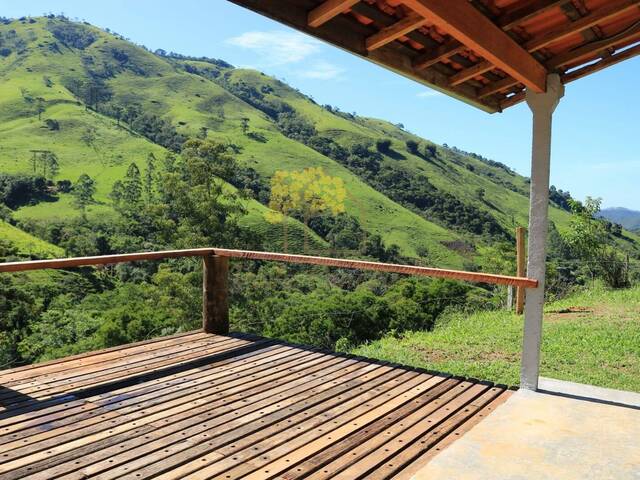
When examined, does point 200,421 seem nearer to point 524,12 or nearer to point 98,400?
point 98,400

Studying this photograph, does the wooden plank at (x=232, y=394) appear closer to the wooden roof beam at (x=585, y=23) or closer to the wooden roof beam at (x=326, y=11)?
the wooden roof beam at (x=326, y=11)

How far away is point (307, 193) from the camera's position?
188 feet

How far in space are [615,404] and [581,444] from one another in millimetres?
742

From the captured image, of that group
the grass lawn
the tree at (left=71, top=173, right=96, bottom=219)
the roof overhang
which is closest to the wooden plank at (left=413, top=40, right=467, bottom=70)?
the roof overhang

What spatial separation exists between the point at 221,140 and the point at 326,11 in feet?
227

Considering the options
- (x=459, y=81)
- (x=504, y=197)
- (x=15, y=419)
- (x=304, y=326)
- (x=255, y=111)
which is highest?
(x=255, y=111)

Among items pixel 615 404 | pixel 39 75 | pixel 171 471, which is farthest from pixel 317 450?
pixel 39 75

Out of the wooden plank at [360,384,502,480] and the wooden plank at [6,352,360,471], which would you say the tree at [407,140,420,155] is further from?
the wooden plank at [360,384,502,480]

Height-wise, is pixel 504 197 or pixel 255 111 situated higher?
pixel 255 111

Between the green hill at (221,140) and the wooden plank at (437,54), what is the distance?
141ft

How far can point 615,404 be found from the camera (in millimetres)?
3275

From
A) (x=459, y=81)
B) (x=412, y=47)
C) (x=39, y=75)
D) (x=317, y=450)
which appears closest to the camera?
(x=317, y=450)

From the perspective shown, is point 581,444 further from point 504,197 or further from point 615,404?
point 504,197

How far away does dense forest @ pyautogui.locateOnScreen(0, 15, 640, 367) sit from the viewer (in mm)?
17203
